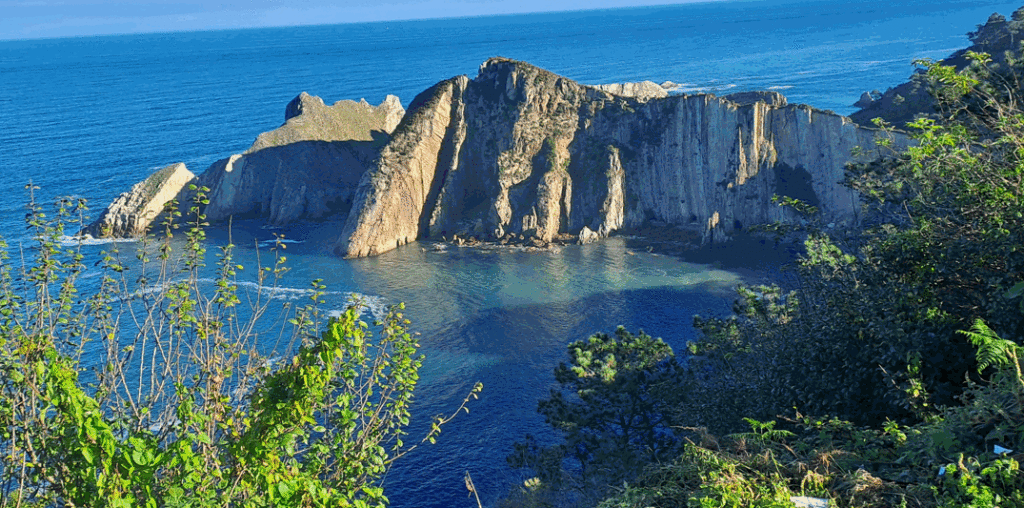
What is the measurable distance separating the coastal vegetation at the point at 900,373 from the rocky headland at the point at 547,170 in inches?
2018

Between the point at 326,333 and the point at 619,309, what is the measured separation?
165ft

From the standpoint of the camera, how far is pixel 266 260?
251 ft

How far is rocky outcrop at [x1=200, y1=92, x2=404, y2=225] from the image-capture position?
305 feet

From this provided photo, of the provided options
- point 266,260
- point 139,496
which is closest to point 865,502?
point 139,496

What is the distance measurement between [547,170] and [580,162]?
4146 millimetres

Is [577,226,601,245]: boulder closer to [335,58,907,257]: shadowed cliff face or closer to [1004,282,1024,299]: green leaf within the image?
[335,58,907,257]: shadowed cliff face

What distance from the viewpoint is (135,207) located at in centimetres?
8488

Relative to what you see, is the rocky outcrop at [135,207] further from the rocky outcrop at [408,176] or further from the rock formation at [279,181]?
the rocky outcrop at [408,176]

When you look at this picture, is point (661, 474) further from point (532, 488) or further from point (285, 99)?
point (285, 99)

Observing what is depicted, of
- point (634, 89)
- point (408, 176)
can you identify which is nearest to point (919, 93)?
point (634, 89)

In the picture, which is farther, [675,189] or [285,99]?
[285,99]

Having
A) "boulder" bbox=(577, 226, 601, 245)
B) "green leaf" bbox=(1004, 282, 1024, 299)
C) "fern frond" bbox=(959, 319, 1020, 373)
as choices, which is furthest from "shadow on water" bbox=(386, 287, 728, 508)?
"fern frond" bbox=(959, 319, 1020, 373)

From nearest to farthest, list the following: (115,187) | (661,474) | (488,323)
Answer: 1. (661,474)
2. (488,323)
3. (115,187)

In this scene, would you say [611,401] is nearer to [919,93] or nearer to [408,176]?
[408,176]
